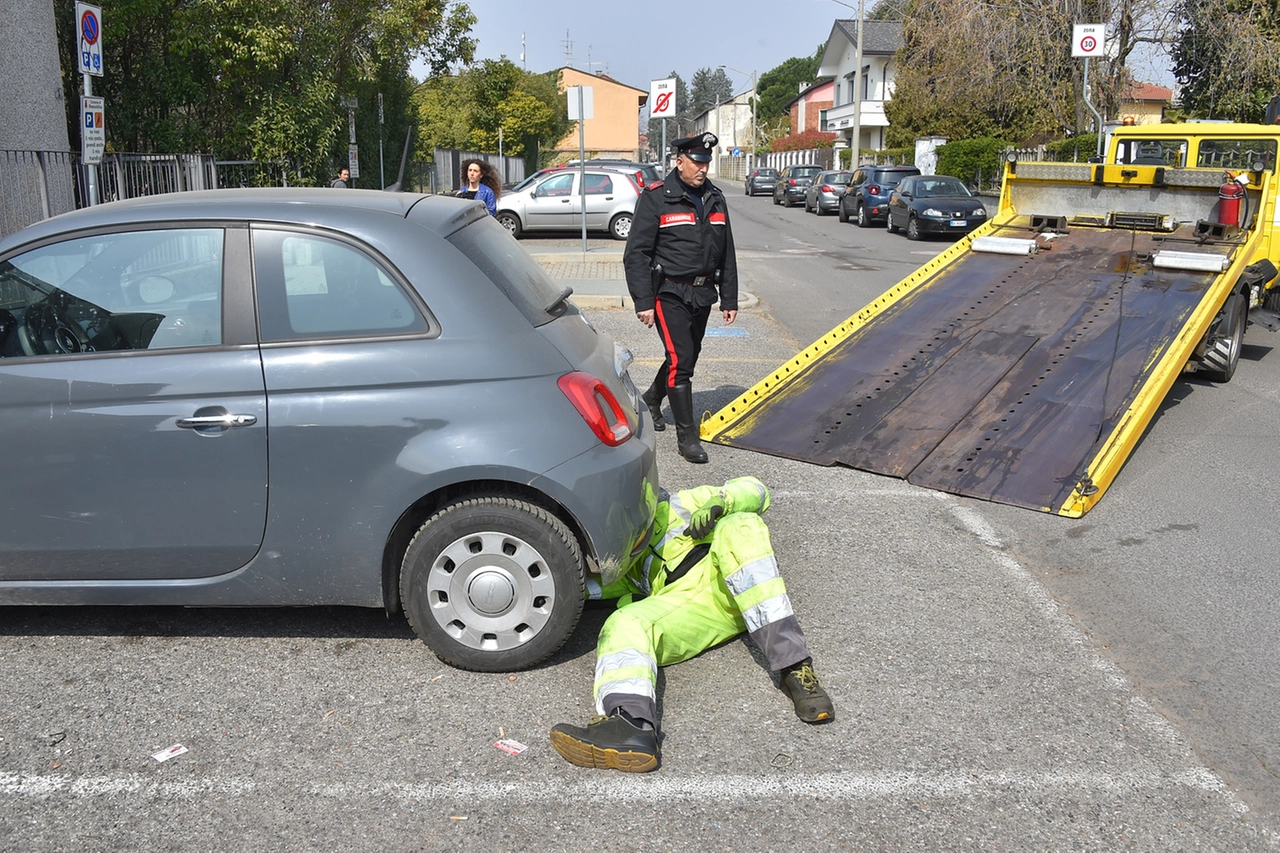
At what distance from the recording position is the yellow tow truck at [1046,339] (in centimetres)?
646

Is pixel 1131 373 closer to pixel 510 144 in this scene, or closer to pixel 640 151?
pixel 510 144

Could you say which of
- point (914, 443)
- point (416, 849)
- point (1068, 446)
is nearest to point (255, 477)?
point (416, 849)

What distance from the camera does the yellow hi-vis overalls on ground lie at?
3.54 metres

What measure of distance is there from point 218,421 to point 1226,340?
27.2 feet

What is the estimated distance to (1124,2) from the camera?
26.7 m

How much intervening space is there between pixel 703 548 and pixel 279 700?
65.1 inches

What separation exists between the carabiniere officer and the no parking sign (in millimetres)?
6154

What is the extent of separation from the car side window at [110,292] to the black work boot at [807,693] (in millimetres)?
2481

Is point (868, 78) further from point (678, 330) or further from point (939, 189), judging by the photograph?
point (678, 330)

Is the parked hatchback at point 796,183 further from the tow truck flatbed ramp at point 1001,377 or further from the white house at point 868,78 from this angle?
the tow truck flatbed ramp at point 1001,377

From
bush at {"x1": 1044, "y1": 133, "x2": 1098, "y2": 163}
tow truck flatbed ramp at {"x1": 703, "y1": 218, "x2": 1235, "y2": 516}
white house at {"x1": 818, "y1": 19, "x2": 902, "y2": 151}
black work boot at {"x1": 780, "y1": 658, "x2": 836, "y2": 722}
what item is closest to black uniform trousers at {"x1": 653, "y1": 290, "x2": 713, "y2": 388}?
tow truck flatbed ramp at {"x1": 703, "y1": 218, "x2": 1235, "y2": 516}

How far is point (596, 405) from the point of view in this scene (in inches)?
156

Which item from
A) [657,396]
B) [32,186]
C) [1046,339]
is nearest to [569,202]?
[32,186]

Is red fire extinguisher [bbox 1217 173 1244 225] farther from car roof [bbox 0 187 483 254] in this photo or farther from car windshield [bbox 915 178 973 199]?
car windshield [bbox 915 178 973 199]
